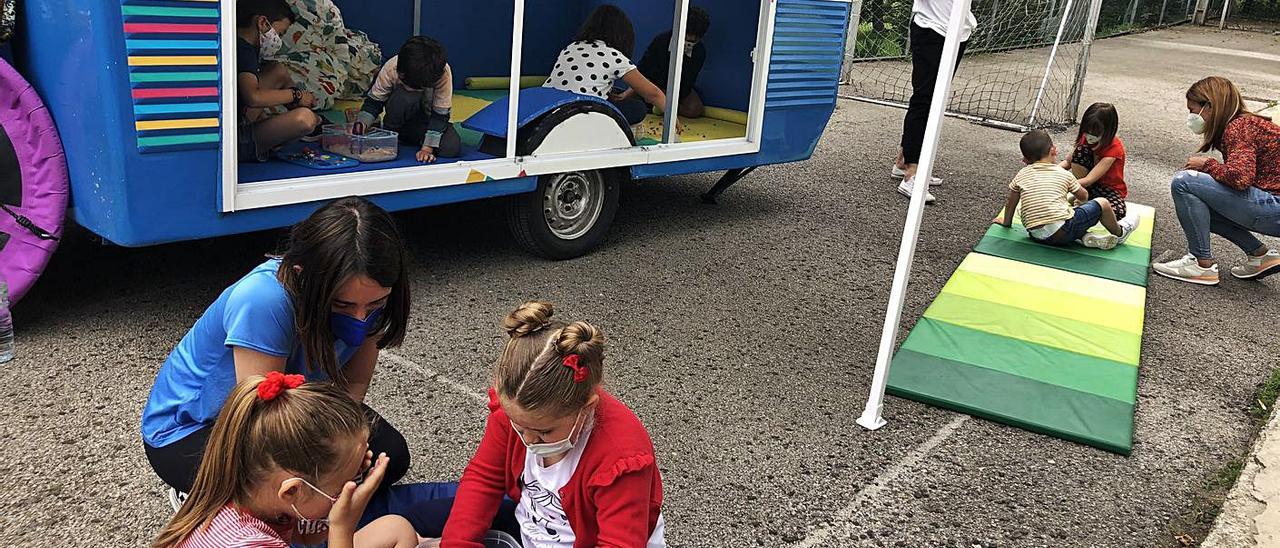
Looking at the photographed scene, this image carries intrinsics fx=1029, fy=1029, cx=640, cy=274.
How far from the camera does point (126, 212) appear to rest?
347cm

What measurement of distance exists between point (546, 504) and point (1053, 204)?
4668 mm

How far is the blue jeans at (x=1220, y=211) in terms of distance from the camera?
5645mm

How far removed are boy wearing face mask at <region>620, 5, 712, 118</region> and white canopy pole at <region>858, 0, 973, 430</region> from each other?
2.93 meters

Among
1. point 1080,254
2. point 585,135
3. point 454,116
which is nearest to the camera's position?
point 585,135

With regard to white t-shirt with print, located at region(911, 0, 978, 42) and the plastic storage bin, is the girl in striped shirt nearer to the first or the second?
the plastic storage bin

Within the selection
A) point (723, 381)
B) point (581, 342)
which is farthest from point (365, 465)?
point (723, 381)

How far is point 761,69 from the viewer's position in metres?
5.79

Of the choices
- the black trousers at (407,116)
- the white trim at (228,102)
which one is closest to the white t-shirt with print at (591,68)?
the black trousers at (407,116)

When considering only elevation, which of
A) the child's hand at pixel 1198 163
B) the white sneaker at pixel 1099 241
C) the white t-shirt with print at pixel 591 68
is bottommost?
the white sneaker at pixel 1099 241

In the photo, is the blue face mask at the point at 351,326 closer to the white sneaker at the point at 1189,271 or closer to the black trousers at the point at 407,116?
the black trousers at the point at 407,116

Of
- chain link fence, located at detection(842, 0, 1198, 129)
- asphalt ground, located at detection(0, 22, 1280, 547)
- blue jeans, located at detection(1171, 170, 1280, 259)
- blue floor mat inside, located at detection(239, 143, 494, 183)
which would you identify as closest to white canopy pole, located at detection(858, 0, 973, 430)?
asphalt ground, located at detection(0, 22, 1280, 547)

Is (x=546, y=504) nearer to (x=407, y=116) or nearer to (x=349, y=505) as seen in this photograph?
(x=349, y=505)

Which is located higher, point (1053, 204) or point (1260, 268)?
point (1053, 204)

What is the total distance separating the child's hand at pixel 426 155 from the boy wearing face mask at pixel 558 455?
2.44 meters
